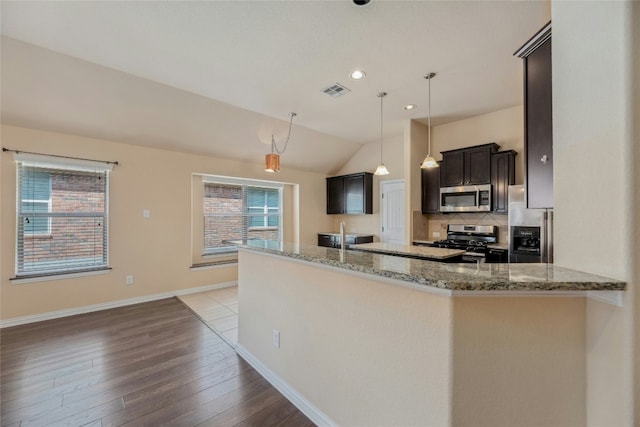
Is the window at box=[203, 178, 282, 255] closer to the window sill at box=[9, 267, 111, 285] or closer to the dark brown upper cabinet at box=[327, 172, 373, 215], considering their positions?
the dark brown upper cabinet at box=[327, 172, 373, 215]

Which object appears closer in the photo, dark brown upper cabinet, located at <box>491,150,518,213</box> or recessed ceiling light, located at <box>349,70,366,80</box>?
recessed ceiling light, located at <box>349,70,366,80</box>

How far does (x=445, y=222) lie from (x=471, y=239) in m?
0.53

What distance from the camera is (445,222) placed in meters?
4.62

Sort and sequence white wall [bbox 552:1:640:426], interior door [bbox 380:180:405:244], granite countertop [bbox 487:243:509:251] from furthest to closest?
1. interior door [bbox 380:180:405:244]
2. granite countertop [bbox 487:243:509:251]
3. white wall [bbox 552:1:640:426]

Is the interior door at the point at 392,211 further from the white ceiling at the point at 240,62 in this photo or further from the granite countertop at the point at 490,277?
the granite countertop at the point at 490,277

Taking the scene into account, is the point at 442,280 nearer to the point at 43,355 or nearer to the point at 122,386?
the point at 122,386

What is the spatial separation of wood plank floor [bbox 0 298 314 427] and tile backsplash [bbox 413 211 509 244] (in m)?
3.45

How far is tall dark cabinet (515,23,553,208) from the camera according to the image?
1593 millimetres

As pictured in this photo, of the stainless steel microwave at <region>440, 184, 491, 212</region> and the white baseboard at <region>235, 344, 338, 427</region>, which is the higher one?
the stainless steel microwave at <region>440, 184, 491, 212</region>

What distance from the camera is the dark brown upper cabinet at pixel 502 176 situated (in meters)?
3.77

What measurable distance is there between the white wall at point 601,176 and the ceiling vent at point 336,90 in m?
2.32

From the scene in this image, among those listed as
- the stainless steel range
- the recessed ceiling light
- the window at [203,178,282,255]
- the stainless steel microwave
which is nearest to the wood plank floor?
the window at [203,178,282,255]

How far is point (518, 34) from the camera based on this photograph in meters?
2.31

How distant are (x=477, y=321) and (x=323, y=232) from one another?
5.44 meters
